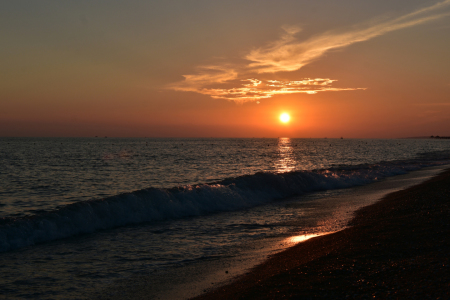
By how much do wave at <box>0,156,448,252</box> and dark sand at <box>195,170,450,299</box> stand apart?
9.65 m

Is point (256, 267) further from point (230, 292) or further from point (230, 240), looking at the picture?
point (230, 240)

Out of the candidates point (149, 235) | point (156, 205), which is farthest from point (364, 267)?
point (156, 205)

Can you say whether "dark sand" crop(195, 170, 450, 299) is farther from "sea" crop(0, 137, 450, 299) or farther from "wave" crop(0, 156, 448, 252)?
"wave" crop(0, 156, 448, 252)

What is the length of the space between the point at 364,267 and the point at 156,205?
1398 cm

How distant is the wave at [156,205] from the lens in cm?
1392

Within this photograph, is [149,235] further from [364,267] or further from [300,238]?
[364,267]

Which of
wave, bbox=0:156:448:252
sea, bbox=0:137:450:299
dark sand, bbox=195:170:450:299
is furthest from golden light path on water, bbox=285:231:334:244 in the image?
wave, bbox=0:156:448:252

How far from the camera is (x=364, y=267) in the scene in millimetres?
8094

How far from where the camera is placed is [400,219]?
1350 centimetres

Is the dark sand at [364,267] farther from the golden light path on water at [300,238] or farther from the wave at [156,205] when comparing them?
the wave at [156,205]

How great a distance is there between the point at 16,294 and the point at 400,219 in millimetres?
14195

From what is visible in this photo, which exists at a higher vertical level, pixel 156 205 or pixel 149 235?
pixel 156 205

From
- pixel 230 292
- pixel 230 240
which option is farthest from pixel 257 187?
pixel 230 292

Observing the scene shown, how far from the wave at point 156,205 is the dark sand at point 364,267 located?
9.65 metres
